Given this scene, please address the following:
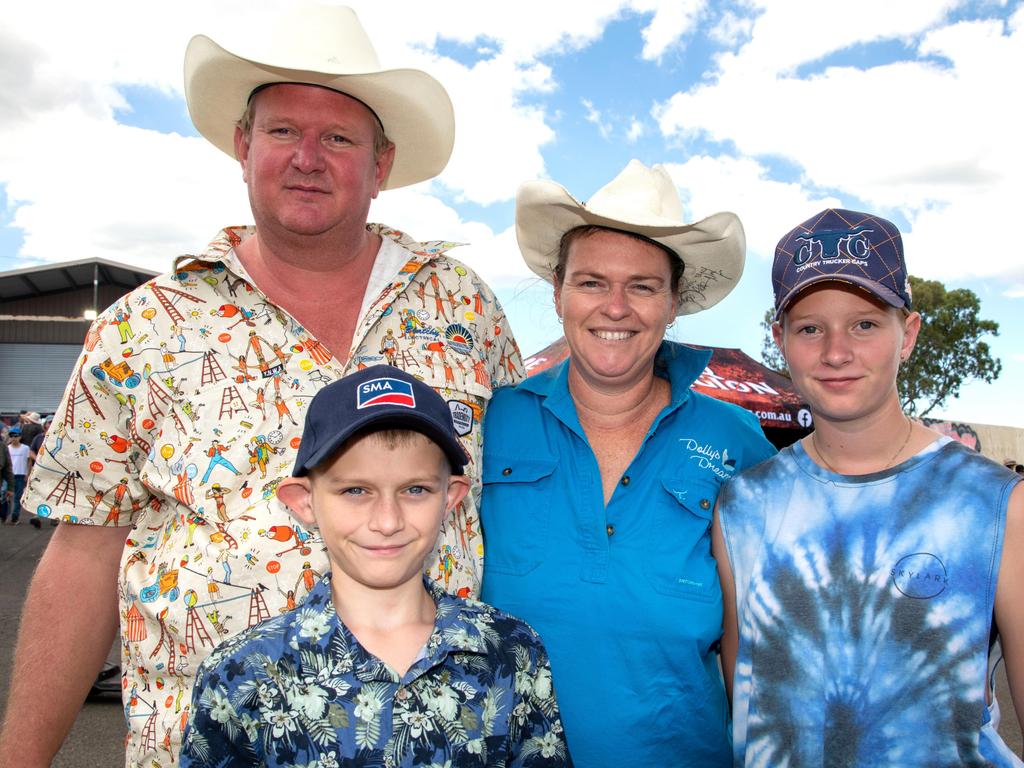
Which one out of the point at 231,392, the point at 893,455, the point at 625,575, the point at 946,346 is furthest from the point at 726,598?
the point at 946,346

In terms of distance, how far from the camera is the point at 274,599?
2156mm

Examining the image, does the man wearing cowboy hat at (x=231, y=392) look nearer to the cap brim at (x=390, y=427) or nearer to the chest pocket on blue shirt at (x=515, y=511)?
the chest pocket on blue shirt at (x=515, y=511)

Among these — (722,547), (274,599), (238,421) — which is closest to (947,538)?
(722,547)

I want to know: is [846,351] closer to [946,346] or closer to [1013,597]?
[1013,597]

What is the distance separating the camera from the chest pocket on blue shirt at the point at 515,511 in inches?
95.4

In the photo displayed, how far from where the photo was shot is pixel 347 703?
1.67m

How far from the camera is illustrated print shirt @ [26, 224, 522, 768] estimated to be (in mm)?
2166

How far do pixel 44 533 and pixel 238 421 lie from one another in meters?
15.3

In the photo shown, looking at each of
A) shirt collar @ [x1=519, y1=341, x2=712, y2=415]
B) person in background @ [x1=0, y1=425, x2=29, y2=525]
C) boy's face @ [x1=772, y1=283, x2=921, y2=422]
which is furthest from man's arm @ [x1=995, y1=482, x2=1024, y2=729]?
person in background @ [x1=0, y1=425, x2=29, y2=525]

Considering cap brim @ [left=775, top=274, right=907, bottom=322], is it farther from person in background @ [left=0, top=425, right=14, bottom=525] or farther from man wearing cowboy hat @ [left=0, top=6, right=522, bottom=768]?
person in background @ [left=0, top=425, right=14, bottom=525]

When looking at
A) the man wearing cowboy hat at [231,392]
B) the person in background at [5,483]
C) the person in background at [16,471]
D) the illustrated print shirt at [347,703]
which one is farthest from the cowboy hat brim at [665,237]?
the person in background at [16,471]

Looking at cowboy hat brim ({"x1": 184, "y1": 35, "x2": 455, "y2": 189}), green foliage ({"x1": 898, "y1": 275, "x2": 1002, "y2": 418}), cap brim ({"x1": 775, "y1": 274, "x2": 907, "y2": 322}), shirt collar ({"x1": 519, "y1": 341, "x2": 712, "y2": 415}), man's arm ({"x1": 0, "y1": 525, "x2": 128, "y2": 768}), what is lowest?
man's arm ({"x1": 0, "y1": 525, "x2": 128, "y2": 768})

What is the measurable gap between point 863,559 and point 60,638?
240 centimetres

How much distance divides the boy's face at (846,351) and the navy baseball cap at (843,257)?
1.7 inches
